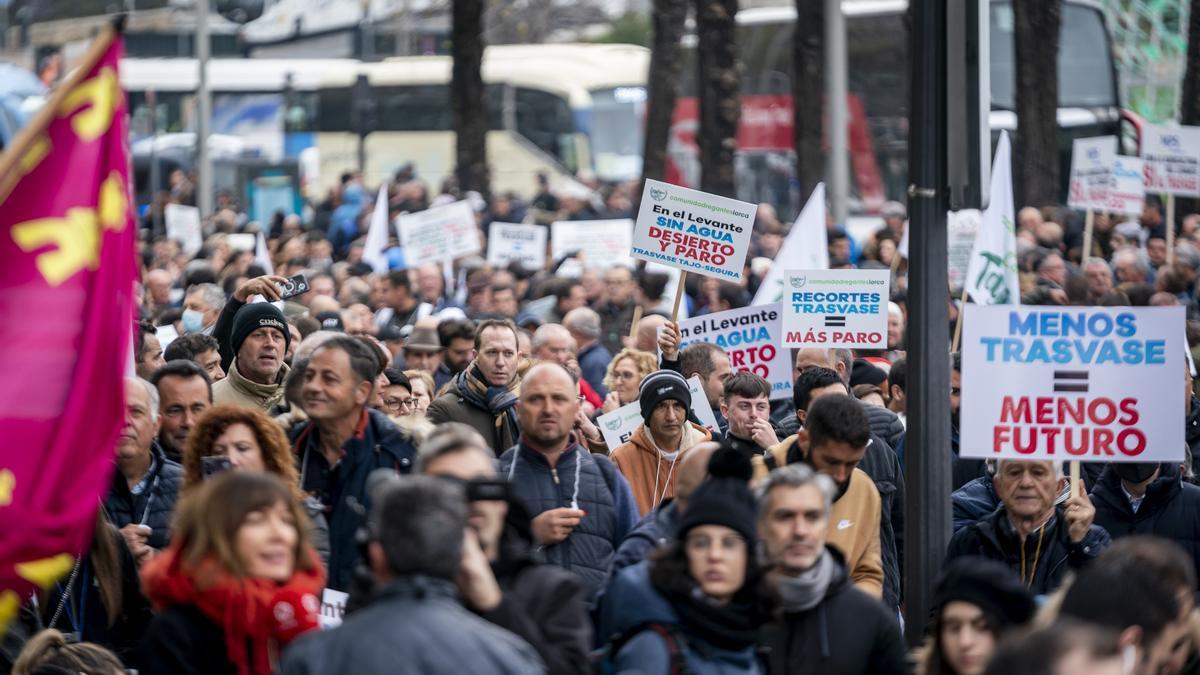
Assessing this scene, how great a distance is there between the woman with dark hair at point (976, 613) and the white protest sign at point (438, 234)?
1337 centimetres

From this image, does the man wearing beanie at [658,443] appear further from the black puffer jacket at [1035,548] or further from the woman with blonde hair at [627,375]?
the woman with blonde hair at [627,375]

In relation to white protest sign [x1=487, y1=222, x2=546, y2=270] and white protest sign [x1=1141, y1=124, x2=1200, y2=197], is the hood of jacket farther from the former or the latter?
white protest sign [x1=487, y1=222, x2=546, y2=270]

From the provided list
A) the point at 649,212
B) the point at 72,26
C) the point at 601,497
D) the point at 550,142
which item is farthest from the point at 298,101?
the point at 601,497

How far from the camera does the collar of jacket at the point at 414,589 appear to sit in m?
4.61

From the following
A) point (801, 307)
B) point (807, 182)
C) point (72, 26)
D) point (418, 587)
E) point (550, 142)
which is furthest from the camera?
point (72, 26)

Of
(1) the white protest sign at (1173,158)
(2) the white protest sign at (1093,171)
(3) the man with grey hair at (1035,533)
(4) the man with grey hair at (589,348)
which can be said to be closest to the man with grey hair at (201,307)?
(4) the man with grey hair at (589,348)

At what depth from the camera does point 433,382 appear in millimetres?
11133

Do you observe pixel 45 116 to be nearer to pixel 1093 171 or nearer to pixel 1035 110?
pixel 1093 171

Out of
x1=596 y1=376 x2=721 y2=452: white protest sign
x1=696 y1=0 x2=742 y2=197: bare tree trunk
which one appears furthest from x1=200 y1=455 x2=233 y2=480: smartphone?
x1=696 y1=0 x2=742 y2=197: bare tree trunk

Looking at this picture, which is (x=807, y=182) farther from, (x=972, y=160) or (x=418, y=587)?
(x=418, y=587)

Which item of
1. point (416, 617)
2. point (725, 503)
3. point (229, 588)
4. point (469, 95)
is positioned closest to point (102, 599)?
point (229, 588)

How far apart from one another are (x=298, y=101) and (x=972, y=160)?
3704cm

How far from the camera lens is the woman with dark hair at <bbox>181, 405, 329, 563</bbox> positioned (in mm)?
6469

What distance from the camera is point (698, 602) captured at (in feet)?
17.6
